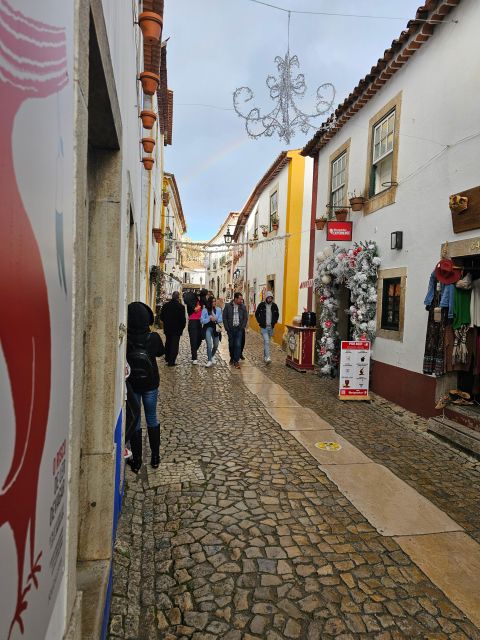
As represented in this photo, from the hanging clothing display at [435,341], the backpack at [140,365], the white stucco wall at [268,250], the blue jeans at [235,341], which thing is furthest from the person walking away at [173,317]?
the white stucco wall at [268,250]

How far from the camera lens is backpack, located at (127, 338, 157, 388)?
3.95 meters

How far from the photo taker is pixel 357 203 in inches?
340

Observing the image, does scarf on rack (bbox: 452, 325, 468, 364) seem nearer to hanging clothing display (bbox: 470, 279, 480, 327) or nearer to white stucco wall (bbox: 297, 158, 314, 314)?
hanging clothing display (bbox: 470, 279, 480, 327)

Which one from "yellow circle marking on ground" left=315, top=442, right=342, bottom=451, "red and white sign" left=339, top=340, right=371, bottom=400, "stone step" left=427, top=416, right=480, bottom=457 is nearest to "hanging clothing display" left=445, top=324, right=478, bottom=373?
"stone step" left=427, top=416, right=480, bottom=457

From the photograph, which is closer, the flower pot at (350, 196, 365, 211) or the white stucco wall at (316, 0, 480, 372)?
the white stucco wall at (316, 0, 480, 372)

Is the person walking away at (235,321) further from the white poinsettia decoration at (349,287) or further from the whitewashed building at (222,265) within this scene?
the whitewashed building at (222,265)

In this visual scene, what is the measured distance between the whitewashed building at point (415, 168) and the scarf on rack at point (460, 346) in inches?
13.3

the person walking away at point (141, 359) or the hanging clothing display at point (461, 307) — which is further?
the hanging clothing display at point (461, 307)

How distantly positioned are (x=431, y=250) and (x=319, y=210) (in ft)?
17.6

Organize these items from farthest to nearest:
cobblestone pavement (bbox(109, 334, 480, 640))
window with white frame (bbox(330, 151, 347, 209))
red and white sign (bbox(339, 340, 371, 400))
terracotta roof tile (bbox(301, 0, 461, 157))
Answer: window with white frame (bbox(330, 151, 347, 209))
red and white sign (bbox(339, 340, 371, 400))
terracotta roof tile (bbox(301, 0, 461, 157))
cobblestone pavement (bbox(109, 334, 480, 640))

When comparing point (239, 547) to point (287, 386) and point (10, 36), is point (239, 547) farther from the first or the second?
point (287, 386)

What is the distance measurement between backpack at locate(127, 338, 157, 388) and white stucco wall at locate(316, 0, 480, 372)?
4.36 meters

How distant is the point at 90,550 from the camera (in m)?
2.39

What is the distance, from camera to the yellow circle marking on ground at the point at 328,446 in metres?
5.02
